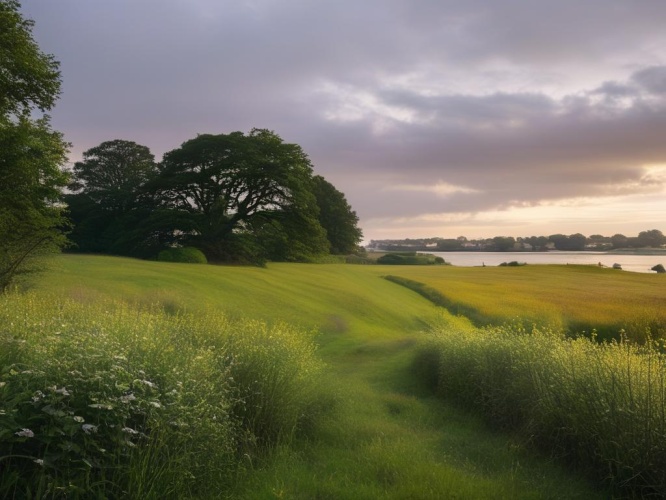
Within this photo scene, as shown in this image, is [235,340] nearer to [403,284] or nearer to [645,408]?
[645,408]

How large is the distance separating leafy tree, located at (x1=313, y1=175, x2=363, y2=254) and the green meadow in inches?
2557

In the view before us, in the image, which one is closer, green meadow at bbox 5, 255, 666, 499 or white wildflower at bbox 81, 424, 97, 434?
white wildflower at bbox 81, 424, 97, 434

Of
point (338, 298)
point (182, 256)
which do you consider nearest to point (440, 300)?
point (338, 298)

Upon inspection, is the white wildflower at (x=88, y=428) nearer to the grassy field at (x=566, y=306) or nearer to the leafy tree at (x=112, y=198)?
the grassy field at (x=566, y=306)

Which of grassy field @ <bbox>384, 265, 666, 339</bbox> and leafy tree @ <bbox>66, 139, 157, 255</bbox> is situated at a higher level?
leafy tree @ <bbox>66, 139, 157, 255</bbox>

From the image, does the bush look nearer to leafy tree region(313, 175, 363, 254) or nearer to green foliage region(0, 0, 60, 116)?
green foliage region(0, 0, 60, 116)

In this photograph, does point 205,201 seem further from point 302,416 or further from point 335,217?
point 302,416

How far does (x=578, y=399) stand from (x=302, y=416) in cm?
489

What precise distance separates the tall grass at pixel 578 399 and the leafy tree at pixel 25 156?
47.6ft

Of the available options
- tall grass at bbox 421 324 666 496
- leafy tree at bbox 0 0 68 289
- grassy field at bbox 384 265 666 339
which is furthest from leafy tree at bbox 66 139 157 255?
tall grass at bbox 421 324 666 496

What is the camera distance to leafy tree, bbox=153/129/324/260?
45.2 m

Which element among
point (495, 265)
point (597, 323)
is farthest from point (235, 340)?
point (495, 265)

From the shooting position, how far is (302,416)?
9.62 m

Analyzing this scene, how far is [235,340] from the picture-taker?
33.6ft
